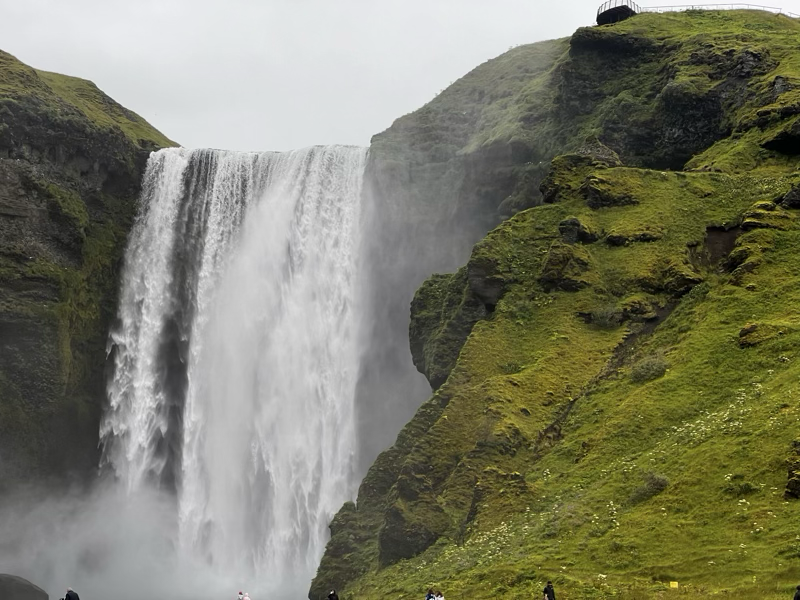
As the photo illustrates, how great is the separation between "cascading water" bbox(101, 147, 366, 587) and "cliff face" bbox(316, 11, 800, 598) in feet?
47.2

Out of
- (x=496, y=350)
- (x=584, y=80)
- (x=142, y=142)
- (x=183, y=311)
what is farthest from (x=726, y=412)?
(x=142, y=142)

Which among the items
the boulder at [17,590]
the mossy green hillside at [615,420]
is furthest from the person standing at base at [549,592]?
the boulder at [17,590]

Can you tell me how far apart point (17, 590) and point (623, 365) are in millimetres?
38093

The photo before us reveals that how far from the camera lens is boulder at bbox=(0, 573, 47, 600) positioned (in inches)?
2228

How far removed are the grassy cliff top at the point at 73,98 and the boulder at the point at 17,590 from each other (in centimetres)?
3318

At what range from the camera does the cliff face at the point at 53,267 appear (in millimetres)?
67812

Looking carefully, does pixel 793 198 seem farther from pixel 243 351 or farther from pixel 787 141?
pixel 243 351

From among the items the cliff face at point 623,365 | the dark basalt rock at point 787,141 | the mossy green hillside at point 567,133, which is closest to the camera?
the cliff face at point 623,365

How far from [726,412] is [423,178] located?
42.2 meters

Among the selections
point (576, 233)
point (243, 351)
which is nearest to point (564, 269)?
point (576, 233)

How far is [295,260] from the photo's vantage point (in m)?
71.5

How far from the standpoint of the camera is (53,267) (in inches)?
2751

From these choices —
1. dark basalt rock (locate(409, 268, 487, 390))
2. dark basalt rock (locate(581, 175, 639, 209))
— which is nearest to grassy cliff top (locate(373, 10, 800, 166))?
dark basalt rock (locate(581, 175, 639, 209))

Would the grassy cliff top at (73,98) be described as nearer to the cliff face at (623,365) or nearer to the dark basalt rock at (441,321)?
the dark basalt rock at (441,321)
